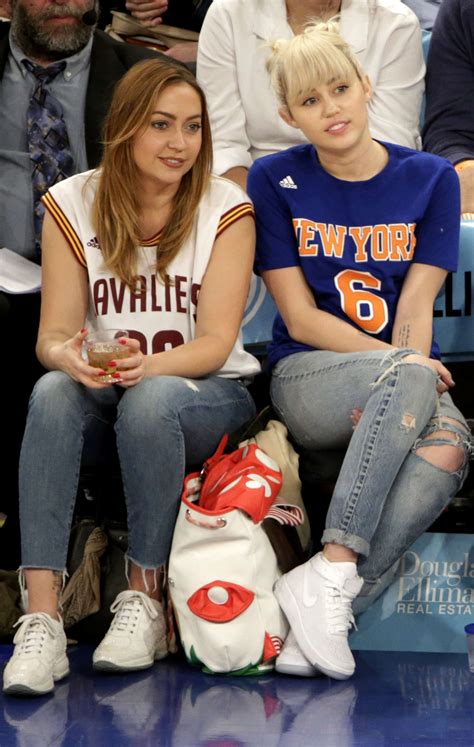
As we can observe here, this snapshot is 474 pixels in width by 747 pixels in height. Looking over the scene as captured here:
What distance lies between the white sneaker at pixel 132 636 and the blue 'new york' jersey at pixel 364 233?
718 mm

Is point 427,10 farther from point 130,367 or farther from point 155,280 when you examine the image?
point 130,367

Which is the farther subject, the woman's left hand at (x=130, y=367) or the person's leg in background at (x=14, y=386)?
the person's leg in background at (x=14, y=386)

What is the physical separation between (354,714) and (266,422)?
2.84 feet

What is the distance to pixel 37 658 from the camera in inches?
99.5

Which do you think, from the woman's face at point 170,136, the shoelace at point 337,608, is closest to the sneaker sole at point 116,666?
the shoelace at point 337,608

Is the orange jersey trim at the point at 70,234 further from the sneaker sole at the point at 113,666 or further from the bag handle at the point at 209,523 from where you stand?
the sneaker sole at the point at 113,666

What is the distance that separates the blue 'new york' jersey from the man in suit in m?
0.79

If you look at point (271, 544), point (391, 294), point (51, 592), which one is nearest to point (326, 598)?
point (271, 544)

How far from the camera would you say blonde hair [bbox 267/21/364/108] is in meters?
2.90

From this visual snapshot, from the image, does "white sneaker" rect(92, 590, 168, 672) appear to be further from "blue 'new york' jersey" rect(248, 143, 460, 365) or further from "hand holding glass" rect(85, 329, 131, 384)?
"blue 'new york' jersey" rect(248, 143, 460, 365)

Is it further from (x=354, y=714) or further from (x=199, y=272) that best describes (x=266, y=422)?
(x=354, y=714)

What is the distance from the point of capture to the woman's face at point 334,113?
2.92 meters

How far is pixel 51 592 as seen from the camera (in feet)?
8.71

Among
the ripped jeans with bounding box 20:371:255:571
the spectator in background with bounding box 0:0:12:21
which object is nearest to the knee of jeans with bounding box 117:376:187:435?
the ripped jeans with bounding box 20:371:255:571
